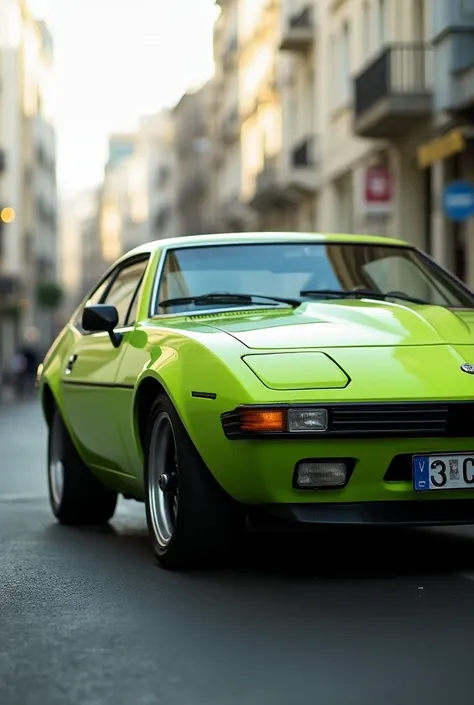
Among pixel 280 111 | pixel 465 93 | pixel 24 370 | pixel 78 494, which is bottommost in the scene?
pixel 24 370

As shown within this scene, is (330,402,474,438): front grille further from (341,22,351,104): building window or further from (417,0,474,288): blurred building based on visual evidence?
(341,22,351,104): building window

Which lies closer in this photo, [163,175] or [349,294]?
[349,294]

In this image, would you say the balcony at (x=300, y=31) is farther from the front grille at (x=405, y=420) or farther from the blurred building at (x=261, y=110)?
the front grille at (x=405, y=420)

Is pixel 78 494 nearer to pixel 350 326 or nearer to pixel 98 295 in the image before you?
pixel 98 295

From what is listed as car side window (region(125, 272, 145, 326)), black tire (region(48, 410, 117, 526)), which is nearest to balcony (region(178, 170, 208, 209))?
black tire (region(48, 410, 117, 526))

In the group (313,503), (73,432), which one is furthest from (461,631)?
(73,432)

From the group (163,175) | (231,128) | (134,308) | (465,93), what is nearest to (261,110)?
(231,128)

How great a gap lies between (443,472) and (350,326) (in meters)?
0.88

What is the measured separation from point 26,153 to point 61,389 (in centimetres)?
8456

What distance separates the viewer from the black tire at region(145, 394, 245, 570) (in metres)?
6.14

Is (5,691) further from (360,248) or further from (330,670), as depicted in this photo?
(360,248)

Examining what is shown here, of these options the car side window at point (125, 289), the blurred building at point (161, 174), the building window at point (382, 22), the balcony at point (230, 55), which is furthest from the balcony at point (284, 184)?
the blurred building at point (161, 174)

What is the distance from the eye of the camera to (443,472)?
5.88 m

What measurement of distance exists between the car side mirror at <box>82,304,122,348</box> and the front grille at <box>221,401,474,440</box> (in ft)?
5.87
